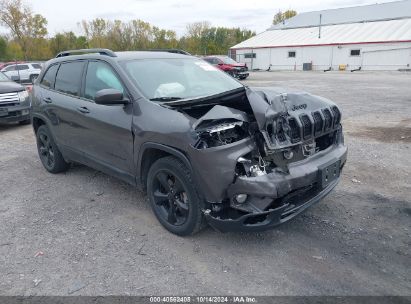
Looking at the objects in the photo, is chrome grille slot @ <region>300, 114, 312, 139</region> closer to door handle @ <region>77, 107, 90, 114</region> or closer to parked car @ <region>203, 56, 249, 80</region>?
door handle @ <region>77, 107, 90, 114</region>

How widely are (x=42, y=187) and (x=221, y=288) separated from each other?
3403 millimetres

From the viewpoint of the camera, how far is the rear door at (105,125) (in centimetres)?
388

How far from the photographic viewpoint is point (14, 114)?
30.2ft

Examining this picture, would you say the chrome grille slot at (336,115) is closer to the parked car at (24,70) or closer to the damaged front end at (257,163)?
the damaged front end at (257,163)

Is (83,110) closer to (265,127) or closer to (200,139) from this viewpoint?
(200,139)

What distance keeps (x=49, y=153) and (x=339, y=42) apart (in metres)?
35.8

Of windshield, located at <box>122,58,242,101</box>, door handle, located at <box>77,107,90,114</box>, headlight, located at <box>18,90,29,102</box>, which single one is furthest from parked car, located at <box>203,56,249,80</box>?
door handle, located at <box>77,107,90,114</box>

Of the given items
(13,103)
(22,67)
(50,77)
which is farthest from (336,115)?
(22,67)

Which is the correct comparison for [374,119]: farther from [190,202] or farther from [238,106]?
[190,202]

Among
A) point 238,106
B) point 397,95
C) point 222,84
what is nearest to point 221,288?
point 238,106

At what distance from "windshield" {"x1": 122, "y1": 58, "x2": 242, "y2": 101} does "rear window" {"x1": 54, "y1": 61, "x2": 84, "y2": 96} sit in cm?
94

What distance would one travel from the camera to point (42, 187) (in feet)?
16.9

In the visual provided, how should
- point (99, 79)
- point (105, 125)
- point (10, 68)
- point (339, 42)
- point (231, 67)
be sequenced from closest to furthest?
point (105, 125) < point (99, 79) < point (10, 68) < point (231, 67) < point (339, 42)

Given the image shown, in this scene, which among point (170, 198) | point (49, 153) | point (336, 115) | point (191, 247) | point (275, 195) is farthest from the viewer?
point (49, 153)
